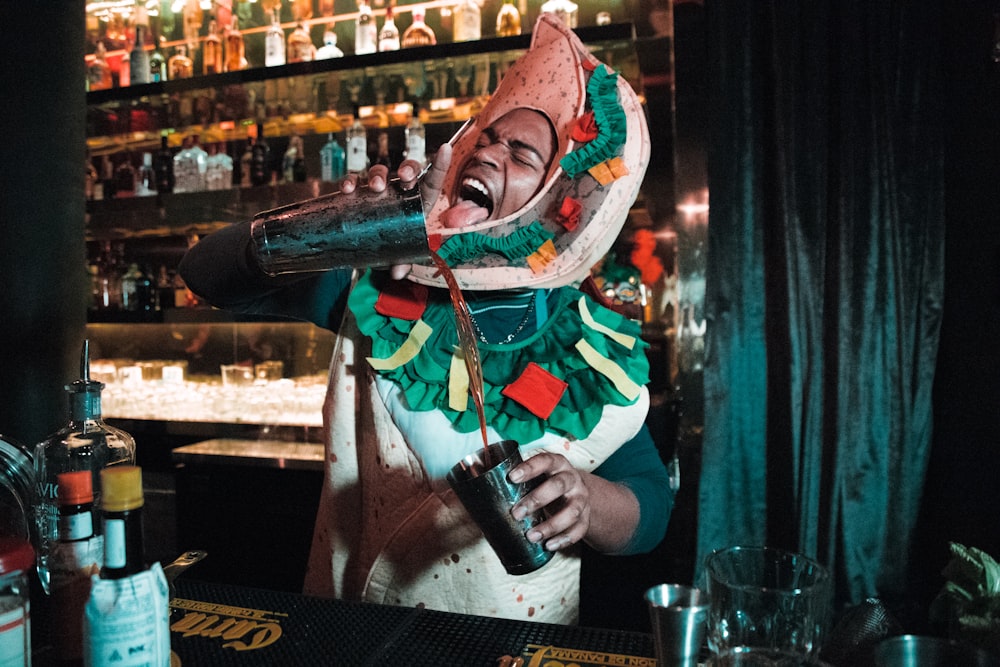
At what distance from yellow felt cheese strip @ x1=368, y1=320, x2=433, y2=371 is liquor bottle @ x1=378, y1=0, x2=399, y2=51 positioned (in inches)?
76.0

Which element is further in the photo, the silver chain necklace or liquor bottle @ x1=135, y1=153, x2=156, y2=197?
liquor bottle @ x1=135, y1=153, x2=156, y2=197

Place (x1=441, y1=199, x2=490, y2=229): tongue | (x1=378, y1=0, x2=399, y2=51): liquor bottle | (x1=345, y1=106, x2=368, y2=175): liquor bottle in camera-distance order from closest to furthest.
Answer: (x1=441, y1=199, x2=490, y2=229): tongue
(x1=345, y1=106, x2=368, y2=175): liquor bottle
(x1=378, y1=0, x2=399, y2=51): liquor bottle

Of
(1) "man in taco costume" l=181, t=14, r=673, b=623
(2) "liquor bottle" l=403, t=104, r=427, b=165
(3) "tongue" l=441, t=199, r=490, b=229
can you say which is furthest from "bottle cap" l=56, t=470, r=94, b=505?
(2) "liquor bottle" l=403, t=104, r=427, b=165

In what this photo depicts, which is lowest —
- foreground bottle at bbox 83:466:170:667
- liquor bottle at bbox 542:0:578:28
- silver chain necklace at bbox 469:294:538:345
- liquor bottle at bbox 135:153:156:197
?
foreground bottle at bbox 83:466:170:667

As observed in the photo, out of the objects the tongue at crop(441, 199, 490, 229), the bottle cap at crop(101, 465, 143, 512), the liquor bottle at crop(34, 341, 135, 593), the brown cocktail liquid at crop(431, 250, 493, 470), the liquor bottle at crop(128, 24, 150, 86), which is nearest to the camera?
the bottle cap at crop(101, 465, 143, 512)

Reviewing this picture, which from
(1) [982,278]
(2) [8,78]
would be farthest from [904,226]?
(2) [8,78]

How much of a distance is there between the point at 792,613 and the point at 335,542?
2.87 ft

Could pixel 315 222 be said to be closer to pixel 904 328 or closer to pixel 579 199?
pixel 579 199

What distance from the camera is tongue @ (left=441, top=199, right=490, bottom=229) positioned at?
1243 millimetres

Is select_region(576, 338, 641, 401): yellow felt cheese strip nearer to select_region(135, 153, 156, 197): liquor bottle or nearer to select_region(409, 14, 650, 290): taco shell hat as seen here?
select_region(409, 14, 650, 290): taco shell hat

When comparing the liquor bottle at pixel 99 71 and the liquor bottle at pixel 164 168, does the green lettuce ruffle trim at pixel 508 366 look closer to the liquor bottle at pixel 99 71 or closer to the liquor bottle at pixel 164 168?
A: the liquor bottle at pixel 164 168

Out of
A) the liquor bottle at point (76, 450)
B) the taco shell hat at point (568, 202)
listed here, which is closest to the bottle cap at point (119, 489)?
the liquor bottle at point (76, 450)

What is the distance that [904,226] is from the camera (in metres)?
2.02

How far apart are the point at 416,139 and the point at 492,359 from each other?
1580mm
